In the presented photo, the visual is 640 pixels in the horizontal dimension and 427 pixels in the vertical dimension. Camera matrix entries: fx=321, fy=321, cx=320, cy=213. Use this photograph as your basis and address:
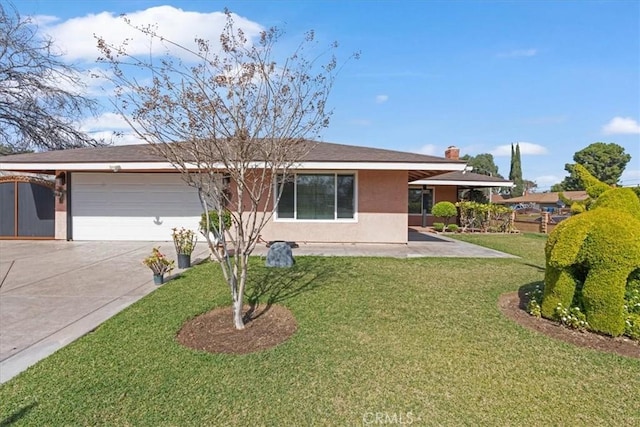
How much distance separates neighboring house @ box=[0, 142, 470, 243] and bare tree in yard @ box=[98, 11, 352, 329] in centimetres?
448

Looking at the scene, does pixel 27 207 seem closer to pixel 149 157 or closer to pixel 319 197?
pixel 149 157

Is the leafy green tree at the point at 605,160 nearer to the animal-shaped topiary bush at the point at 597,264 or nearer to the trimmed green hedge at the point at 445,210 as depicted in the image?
the trimmed green hedge at the point at 445,210

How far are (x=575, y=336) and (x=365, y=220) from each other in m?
7.19

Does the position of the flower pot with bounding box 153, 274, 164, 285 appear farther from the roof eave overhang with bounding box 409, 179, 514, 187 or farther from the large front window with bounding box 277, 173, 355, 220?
the roof eave overhang with bounding box 409, 179, 514, 187

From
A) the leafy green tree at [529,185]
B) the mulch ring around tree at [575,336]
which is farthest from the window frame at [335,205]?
the leafy green tree at [529,185]

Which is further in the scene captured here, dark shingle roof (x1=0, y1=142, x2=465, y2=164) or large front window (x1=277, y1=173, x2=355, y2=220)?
large front window (x1=277, y1=173, x2=355, y2=220)

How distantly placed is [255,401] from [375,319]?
2.23 m

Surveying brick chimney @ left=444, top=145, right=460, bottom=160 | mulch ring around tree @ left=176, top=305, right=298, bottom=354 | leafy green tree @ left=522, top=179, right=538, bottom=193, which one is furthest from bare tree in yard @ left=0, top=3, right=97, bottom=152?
leafy green tree @ left=522, top=179, right=538, bottom=193

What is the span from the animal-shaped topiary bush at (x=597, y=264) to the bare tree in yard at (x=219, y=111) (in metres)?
3.89

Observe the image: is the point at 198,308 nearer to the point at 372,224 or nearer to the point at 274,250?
the point at 274,250

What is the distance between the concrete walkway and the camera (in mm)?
3951

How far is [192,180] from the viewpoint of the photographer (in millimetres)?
4242

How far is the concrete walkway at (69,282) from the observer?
13.0 feet

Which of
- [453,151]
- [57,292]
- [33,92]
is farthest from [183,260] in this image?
[453,151]
